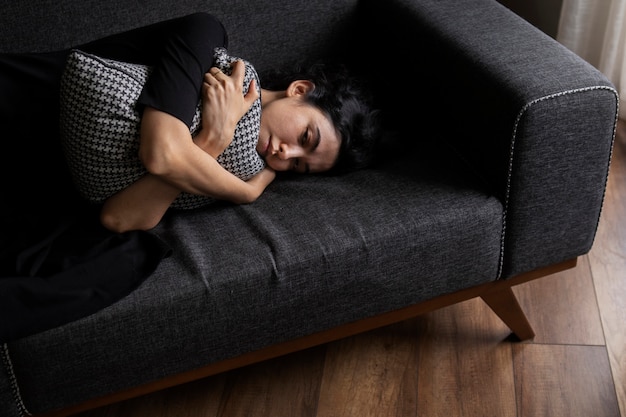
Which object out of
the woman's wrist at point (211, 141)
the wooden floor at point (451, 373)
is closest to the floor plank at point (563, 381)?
the wooden floor at point (451, 373)

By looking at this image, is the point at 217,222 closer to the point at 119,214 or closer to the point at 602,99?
the point at 119,214

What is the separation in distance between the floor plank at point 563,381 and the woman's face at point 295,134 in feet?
2.19

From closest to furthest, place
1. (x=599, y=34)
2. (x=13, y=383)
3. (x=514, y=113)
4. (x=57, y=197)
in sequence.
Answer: (x=13, y=383)
(x=514, y=113)
(x=57, y=197)
(x=599, y=34)

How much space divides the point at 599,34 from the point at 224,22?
1318 mm

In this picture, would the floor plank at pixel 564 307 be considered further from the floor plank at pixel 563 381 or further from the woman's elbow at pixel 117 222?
the woman's elbow at pixel 117 222

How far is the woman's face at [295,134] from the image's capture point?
5.60 ft

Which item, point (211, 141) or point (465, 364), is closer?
point (211, 141)

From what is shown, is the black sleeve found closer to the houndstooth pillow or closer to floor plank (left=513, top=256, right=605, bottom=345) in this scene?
the houndstooth pillow

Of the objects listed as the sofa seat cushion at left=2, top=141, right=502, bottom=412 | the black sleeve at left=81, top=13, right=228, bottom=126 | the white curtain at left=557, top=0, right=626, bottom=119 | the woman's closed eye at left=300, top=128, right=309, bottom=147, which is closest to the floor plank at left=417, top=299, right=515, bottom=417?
the sofa seat cushion at left=2, top=141, right=502, bottom=412

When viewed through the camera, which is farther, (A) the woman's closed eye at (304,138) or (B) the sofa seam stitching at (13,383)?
(A) the woman's closed eye at (304,138)

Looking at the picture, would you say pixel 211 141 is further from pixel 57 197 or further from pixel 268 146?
pixel 57 197

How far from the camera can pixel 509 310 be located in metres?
1.85

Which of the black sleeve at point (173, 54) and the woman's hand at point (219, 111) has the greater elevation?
the black sleeve at point (173, 54)

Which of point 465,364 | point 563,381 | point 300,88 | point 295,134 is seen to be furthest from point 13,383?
point 563,381
